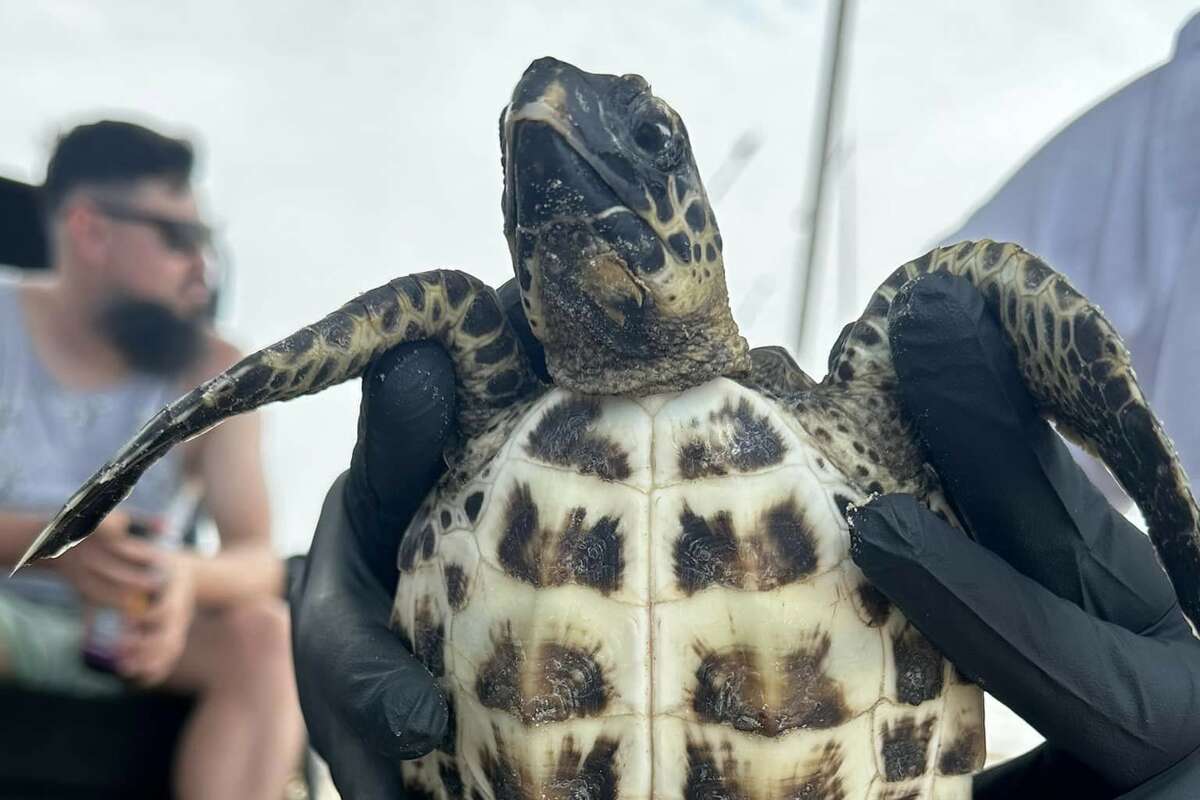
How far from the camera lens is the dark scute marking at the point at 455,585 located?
60 centimetres

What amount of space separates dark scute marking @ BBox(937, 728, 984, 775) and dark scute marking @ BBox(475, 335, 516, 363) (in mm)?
372

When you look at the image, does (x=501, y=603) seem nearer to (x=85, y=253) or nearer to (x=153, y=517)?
(x=153, y=517)

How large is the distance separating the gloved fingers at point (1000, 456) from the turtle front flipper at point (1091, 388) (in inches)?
0.6

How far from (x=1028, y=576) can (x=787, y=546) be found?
15cm

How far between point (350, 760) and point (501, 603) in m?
0.19

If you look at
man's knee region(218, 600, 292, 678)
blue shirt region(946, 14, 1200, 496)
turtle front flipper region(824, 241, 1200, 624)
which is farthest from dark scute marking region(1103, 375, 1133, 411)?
man's knee region(218, 600, 292, 678)

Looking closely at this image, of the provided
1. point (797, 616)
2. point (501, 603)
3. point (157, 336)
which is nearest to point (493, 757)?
point (501, 603)

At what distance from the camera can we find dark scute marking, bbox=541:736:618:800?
1.86 feet

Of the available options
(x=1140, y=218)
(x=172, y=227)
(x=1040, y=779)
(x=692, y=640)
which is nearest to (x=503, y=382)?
(x=692, y=640)

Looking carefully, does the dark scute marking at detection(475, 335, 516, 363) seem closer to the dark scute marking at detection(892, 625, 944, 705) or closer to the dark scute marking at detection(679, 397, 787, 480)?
the dark scute marking at detection(679, 397, 787, 480)

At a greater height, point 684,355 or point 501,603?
point 684,355

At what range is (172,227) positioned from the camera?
6.16ft

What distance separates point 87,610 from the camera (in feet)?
5.21

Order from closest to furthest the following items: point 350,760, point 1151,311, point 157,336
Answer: point 350,760, point 1151,311, point 157,336
